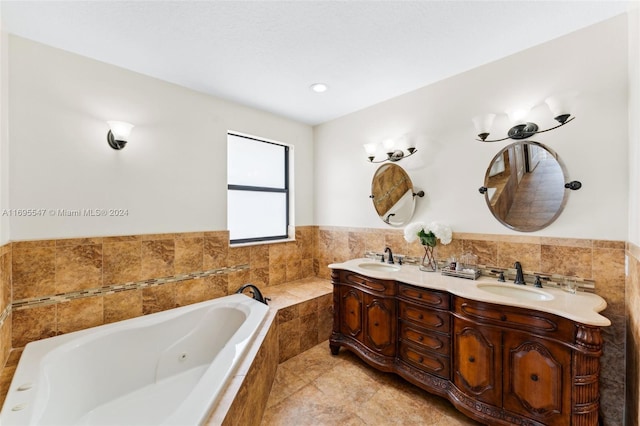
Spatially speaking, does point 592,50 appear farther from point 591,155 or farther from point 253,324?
point 253,324

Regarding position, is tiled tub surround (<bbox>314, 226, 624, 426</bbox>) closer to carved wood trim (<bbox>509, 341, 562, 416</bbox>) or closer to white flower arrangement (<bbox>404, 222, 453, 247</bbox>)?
white flower arrangement (<bbox>404, 222, 453, 247</bbox>)

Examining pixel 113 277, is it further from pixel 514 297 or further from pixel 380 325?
pixel 514 297

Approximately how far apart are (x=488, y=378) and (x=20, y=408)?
8.13 feet

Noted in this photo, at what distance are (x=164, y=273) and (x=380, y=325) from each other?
78.1 inches

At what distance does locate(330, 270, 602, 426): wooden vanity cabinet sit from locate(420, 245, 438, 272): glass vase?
410 millimetres

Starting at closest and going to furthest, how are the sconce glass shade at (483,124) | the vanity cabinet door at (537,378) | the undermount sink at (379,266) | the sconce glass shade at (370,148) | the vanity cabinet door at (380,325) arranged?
1. the vanity cabinet door at (537,378)
2. the sconce glass shade at (483,124)
3. the vanity cabinet door at (380,325)
4. the undermount sink at (379,266)
5. the sconce glass shade at (370,148)

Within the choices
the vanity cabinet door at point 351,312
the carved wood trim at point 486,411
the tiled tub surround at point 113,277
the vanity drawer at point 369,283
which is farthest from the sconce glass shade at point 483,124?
the tiled tub surround at point 113,277

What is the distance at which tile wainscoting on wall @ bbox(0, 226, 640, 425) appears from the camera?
1579 mm

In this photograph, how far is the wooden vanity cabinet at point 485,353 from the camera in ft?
4.39

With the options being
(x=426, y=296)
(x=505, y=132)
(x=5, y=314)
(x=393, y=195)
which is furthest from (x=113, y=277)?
(x=505, y=132)

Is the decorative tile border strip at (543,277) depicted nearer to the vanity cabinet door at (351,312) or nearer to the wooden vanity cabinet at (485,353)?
the wooden vanity cabinet at (485,353)

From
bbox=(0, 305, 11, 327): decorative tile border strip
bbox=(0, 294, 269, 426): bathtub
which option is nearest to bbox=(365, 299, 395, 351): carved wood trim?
bbox=(0, 294, 269, 426): bathtub

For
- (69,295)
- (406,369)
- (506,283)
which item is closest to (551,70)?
(506,283)

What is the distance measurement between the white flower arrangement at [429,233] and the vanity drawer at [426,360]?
0.88 metres
